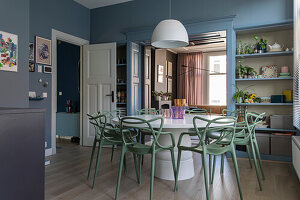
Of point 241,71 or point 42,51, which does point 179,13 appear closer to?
point 241,71

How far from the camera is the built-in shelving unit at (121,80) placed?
5.17 metres

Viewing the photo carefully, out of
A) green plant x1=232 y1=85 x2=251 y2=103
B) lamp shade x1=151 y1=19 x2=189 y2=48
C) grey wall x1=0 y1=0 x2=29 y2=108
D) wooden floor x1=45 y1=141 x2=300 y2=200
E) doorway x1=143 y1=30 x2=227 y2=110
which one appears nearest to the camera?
wooden floor x1=45 y1=141 x2=300 y2=200

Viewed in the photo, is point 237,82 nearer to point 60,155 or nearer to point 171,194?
point 171,194

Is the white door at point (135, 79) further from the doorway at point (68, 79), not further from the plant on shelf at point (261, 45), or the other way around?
Result: the plant on shelf at point (261, 45)

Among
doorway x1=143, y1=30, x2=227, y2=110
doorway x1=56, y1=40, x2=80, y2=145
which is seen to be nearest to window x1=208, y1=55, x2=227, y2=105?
doorway x1=143, y1=30, x2=227, y2=110

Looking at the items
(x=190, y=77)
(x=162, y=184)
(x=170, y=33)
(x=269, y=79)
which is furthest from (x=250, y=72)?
(x=190, y=77)

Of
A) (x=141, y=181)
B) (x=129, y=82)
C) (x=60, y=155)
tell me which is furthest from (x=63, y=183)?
(x=129, y=82)

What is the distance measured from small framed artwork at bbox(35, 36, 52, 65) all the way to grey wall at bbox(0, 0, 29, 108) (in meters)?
1.08

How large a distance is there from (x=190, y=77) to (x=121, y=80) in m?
4.81

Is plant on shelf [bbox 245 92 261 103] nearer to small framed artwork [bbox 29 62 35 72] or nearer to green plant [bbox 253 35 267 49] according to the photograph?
green plant [bbox 253 35 267 49]

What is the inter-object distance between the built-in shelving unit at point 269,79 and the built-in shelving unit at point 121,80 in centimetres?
227

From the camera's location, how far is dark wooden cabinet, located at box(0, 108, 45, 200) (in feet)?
3.94

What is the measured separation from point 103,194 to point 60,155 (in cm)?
213

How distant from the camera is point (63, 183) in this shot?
2.85 meters
